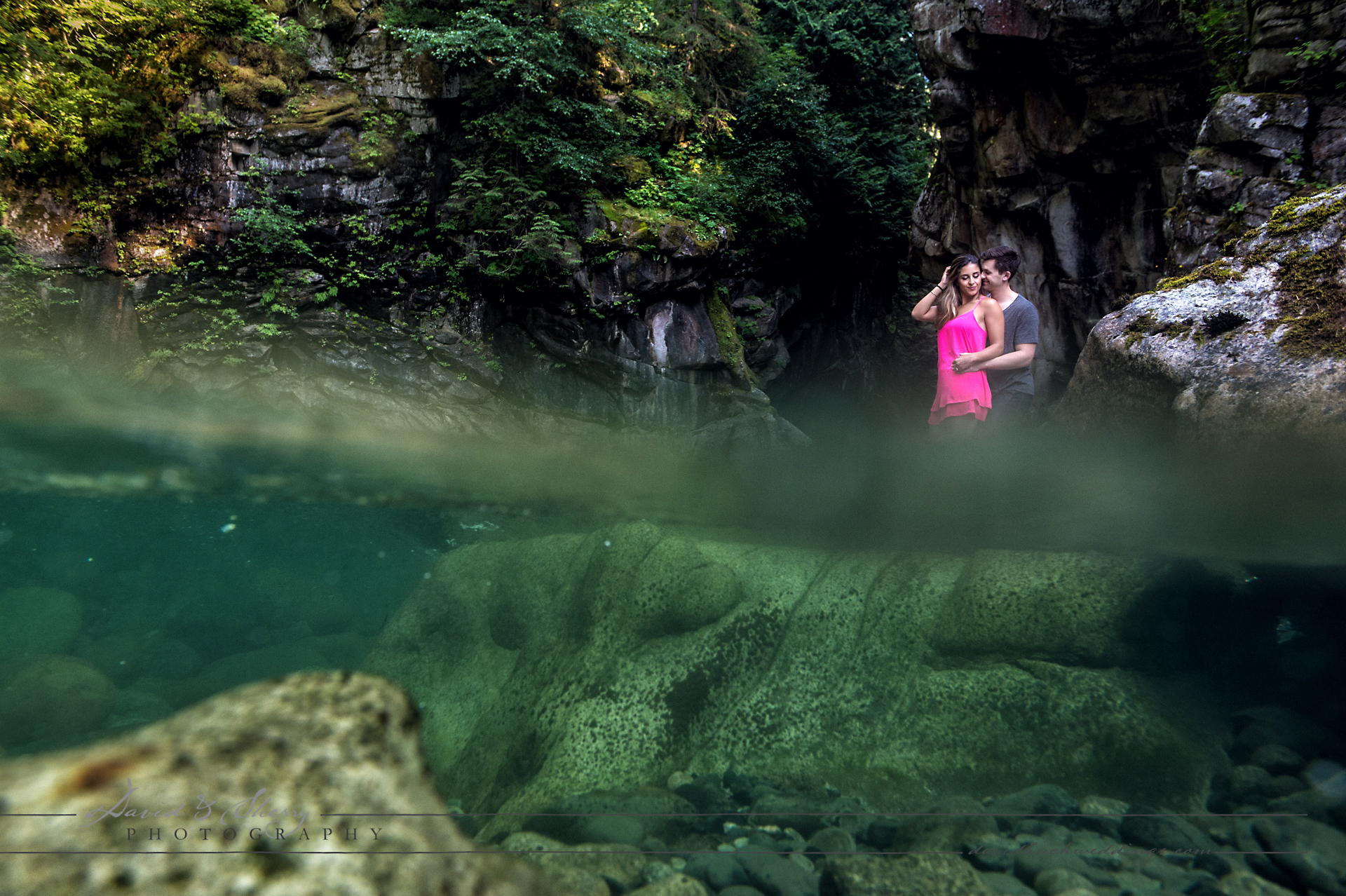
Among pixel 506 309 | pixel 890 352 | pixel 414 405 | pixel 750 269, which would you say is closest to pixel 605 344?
pixel 506 309

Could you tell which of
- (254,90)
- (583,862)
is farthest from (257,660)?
(254,90)

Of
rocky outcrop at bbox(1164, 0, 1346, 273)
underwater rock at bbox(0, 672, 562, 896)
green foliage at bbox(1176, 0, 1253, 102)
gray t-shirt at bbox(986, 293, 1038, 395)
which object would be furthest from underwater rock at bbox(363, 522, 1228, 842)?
green foliage at bbox(1176, 0, 1253, 102)

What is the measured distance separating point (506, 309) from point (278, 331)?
12.2ft

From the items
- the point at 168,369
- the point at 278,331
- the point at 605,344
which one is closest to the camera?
the point at 168,369

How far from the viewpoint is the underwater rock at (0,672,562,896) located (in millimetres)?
1374

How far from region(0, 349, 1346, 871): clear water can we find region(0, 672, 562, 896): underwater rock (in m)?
0.39

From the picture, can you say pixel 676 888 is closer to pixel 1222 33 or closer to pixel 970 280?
pixel 970 280

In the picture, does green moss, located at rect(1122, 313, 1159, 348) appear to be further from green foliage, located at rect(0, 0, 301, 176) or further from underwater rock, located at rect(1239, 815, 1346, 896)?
Result: green foliage, located at rect(0, 0, 301, 176)

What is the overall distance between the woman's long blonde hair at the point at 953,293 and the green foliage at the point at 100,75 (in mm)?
12232

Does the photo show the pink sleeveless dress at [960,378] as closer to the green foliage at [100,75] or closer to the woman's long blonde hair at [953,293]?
the woman's long blonde hair at [953,293]

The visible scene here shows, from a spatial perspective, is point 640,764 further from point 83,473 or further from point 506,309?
point 506,309

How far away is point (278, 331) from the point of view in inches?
390

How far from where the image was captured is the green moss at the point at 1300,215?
361 cm

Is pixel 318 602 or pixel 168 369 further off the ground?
pixel 168 369
